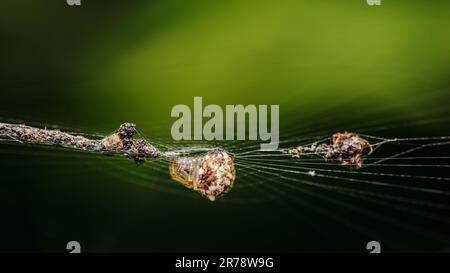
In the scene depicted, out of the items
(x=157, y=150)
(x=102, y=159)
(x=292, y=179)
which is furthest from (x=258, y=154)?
(x=102, y=159)

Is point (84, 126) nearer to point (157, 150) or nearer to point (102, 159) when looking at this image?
point (102, 159)

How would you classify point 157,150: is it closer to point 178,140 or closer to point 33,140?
point 178,140

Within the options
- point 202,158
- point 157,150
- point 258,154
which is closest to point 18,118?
point 157,150

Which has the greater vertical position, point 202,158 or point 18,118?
point 18,118

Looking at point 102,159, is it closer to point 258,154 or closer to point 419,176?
point 258,154

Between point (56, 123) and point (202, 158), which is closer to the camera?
point (202, 158)

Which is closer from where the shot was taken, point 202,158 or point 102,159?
point 202,158

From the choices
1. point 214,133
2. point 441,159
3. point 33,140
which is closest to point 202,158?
point 214,133

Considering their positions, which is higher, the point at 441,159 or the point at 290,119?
the point at 290,119
